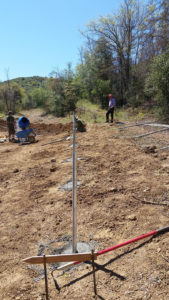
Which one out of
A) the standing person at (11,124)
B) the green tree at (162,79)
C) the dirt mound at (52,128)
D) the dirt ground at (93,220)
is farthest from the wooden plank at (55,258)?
the dirt mound at (52,128)

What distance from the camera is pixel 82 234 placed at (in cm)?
296

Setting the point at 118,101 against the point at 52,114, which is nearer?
the point at 118,101

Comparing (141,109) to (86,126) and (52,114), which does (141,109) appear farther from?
(52,114)

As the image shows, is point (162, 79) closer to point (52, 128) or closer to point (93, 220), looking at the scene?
point (52, 128)

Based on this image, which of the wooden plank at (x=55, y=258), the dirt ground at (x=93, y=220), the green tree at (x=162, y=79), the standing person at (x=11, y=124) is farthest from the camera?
the standing person at (x=11, y=124)

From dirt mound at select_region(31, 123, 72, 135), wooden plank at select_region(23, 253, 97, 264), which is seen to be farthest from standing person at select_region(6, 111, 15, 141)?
wooden plank at select_region(23, 253, 97, 264)

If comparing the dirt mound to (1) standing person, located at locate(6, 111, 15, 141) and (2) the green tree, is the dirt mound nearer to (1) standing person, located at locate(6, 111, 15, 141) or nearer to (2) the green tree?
(1) standing person, located at locate(6, 111, 15, 141)

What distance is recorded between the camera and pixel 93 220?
3.26 metres

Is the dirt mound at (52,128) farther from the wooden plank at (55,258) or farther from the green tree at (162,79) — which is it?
the wooden plank at (55,258)

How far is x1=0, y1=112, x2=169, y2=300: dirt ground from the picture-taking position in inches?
85.0

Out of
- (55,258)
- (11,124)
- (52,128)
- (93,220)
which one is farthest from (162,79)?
(55,258)

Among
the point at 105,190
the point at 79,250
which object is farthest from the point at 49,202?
the point at 79,250

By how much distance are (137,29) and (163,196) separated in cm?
1751

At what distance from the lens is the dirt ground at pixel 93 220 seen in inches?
85.0
